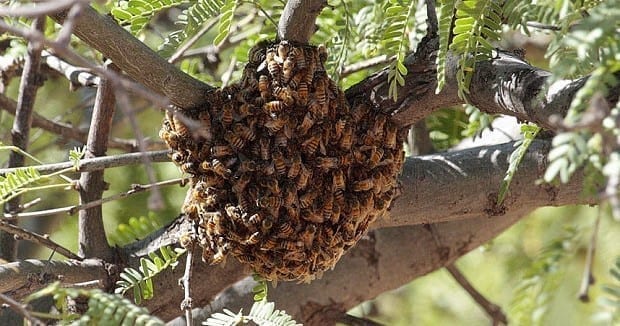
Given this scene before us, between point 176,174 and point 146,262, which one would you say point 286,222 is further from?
point 176,174

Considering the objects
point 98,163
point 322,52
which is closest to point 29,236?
point 98,163

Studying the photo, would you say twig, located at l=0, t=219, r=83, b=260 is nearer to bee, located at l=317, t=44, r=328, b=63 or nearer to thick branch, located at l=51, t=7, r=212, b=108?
thick branch, located at l=51, t=7, r=212, b=108

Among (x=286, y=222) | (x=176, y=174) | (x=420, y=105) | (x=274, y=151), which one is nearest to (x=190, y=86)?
(x=274, y=151)

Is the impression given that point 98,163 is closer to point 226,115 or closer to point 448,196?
point 226,115

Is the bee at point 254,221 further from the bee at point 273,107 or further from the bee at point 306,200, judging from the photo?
the bee at point 273,107

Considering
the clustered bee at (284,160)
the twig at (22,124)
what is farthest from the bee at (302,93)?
the twig at (22,124)
